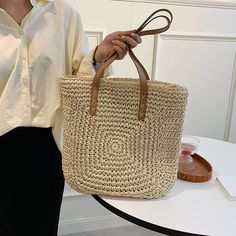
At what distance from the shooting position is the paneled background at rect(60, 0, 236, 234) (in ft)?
5.01

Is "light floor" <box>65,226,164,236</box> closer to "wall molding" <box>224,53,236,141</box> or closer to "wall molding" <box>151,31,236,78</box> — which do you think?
"wall molding" <box>224,53,236,141</box>

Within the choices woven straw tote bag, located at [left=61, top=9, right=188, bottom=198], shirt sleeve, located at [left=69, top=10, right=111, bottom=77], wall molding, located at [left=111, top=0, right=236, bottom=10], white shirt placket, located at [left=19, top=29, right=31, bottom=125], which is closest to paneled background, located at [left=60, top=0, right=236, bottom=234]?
wall molding, located at [left=111, top=0, right=236, bottom=10]

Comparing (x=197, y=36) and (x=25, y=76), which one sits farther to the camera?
(x=197, y=36)

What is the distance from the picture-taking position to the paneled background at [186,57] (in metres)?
1.53

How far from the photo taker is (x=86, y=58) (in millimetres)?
944

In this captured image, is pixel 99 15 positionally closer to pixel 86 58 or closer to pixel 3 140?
pixel 86 58

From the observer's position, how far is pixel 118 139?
78 centimetres

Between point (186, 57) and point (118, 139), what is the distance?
1.08 m

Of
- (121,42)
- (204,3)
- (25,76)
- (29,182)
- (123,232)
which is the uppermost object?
(204,3)

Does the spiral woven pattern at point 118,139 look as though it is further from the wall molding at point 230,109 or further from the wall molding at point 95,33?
the wall molding at point 230,109

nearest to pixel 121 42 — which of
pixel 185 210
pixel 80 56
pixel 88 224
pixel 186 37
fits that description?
pixel 80 56

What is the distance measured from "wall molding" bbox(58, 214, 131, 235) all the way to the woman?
75 centimetres

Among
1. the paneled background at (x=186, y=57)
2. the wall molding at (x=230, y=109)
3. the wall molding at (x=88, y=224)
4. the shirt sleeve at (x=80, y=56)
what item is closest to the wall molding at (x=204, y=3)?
the paneled background at (x=186, y=57)

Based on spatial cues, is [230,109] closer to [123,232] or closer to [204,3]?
[204,3]
